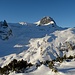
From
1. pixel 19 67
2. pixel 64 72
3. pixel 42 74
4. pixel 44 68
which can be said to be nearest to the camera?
pixel 64 72

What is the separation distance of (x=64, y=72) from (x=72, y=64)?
1399cm

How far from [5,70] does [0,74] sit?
345 cm

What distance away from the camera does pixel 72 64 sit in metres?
73.6

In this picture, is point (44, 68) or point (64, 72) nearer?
point (64, 72)

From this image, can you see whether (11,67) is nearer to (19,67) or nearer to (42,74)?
(19,67)

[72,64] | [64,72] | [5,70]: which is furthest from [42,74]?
[5,70]

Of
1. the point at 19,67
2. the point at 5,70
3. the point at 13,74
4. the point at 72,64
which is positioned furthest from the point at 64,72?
the point at 5,70

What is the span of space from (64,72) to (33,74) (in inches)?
435

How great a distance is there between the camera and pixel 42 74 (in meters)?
65.8

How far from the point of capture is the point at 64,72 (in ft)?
198

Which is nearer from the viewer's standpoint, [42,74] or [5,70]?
[42,74]

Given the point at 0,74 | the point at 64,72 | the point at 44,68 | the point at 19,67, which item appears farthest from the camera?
the point at 0,74

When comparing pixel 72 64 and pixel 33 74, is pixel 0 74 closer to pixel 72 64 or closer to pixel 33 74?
pixel 33 74

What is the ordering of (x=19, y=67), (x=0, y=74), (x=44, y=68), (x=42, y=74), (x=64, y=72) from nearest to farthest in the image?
(x=64, y=72), (x=42, y=74), (x=44, y=68), (x=19, y=67), (x=0, y=74)
